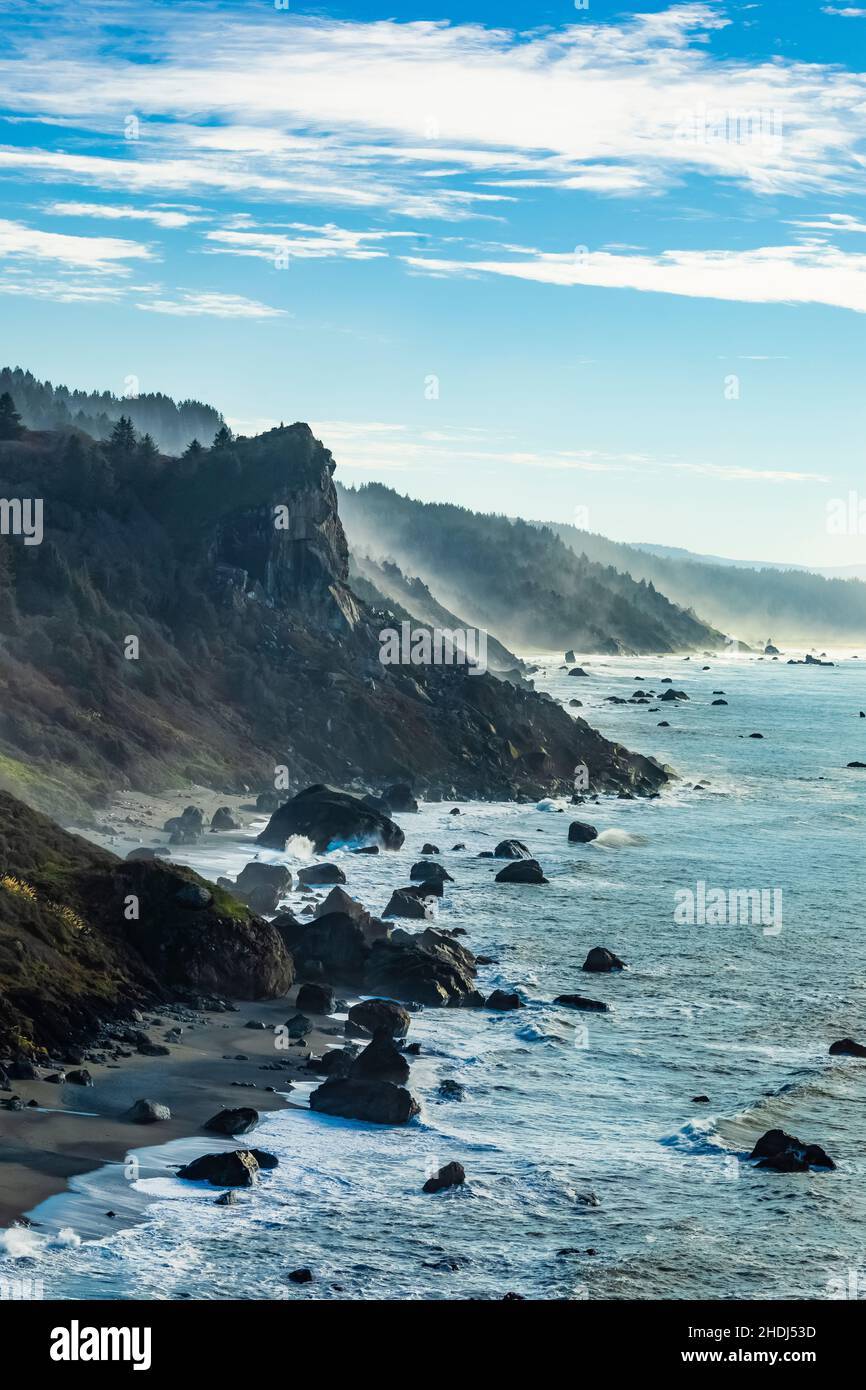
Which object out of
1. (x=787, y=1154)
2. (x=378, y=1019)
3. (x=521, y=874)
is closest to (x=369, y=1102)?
(x=378, y=1019)

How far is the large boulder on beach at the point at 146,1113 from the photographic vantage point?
25.5 metres

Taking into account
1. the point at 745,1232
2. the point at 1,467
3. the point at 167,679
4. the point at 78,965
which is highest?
the point at 1,467

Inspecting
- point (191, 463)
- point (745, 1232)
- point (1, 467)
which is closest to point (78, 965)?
point (745, 1232)

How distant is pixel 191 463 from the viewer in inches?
3752

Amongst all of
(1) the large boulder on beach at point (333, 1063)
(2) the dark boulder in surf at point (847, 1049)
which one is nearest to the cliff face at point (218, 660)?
(1) the large boulder on beach at point (333, 1063)

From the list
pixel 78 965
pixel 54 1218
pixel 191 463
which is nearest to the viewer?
pixel 54 1218

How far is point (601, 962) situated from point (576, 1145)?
46.1ft

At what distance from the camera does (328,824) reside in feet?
189

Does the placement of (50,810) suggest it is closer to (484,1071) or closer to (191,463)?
(484,1071)

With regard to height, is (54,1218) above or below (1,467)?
below

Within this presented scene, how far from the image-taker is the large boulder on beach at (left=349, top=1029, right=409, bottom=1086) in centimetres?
2942
